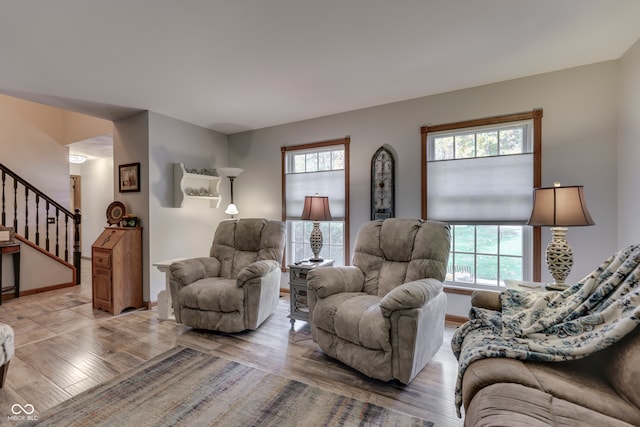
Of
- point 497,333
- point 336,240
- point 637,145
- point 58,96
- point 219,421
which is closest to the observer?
point 497,333

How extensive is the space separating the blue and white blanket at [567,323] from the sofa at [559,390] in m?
0.06

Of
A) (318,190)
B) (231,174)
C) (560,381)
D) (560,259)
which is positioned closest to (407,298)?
(560,381)

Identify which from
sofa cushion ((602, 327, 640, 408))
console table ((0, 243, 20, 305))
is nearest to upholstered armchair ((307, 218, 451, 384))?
sofa cushion ((602, 327, 640, 408))

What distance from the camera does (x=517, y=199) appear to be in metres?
2.78

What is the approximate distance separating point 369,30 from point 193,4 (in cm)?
113

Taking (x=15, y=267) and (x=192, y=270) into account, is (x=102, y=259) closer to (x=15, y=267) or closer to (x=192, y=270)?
(x=192, y=270)

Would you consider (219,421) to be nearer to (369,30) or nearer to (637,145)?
(369,30)

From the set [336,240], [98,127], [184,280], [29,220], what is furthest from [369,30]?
[29,220]

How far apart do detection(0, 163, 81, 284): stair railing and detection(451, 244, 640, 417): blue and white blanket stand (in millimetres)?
5729

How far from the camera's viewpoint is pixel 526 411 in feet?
2.91

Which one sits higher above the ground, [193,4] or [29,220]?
[193,4]

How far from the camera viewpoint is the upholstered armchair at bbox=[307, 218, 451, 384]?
1.91 m

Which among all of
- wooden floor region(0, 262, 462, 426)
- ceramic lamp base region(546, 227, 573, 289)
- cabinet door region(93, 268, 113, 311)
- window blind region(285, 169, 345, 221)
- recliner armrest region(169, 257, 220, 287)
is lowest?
wooden floor region(0, 262, 462, 426)

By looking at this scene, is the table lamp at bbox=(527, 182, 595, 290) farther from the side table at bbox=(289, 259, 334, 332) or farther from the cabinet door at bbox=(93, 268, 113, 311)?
the cabinet door at bbox=(93, 268, 113, 311)
